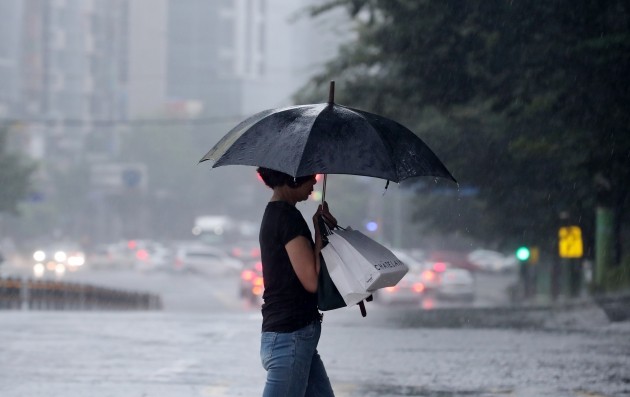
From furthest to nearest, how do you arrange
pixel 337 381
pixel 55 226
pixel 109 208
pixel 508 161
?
pixel 109 208 → pixel 55 226 → pixel 508 161 → pixel 337 381

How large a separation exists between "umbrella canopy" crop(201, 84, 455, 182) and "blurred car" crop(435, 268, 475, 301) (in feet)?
118

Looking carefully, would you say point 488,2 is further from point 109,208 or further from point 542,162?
point 109,208

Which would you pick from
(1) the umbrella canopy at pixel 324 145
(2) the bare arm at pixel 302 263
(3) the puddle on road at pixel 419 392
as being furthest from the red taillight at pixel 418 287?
(2) the bare arm at pixel 302 263

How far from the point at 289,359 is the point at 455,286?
123 ft

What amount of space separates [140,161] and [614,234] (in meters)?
103

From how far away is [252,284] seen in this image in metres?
39.6

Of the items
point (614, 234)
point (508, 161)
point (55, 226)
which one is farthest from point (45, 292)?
point (55, 226)

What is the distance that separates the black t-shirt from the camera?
594 cm

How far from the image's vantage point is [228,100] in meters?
158

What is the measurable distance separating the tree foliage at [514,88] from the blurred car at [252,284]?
9816 mm

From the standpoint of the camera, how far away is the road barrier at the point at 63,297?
98.2 feet

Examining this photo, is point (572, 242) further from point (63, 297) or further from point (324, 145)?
point (324, 145)

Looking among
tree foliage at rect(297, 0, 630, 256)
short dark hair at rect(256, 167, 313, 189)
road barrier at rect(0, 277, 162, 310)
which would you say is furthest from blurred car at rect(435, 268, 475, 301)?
short dark hair at rect(256, 167, 313, 189)

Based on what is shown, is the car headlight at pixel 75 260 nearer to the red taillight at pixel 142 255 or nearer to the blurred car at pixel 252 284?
the red taillight at pixel 142 255
